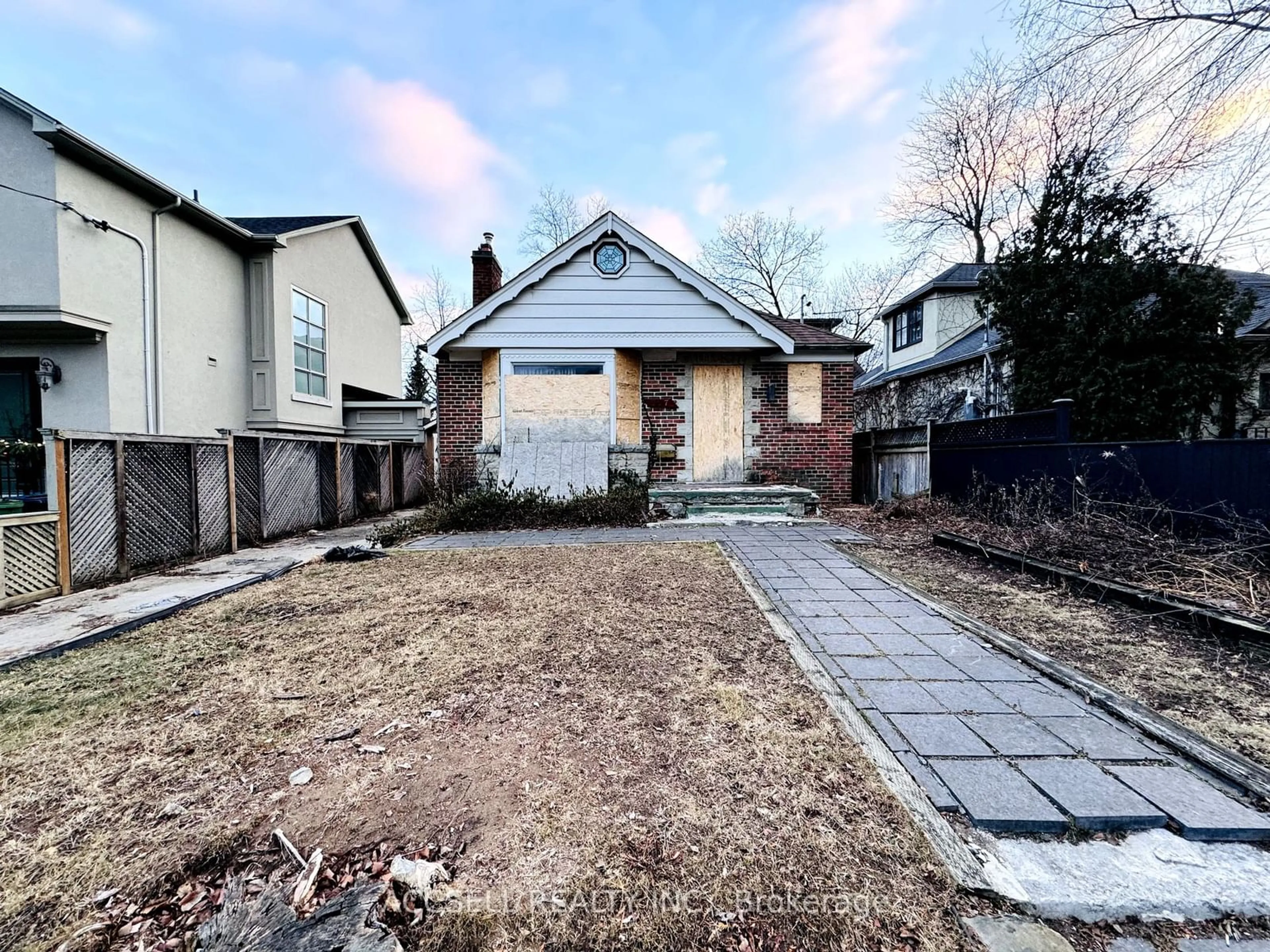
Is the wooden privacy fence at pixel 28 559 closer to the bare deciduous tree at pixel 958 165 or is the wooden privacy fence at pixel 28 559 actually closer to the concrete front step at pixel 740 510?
Answer: the concrete front step at pixel 740 510

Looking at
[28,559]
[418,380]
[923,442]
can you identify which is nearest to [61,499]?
[28,559]

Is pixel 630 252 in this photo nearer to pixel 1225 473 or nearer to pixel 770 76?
pixel 770 76

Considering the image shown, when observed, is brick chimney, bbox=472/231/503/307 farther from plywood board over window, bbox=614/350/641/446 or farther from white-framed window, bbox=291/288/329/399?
white-framed window, bbox=291/288/329/399

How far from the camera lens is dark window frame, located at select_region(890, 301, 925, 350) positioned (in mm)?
18875

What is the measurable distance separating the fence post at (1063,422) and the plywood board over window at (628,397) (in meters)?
6.05

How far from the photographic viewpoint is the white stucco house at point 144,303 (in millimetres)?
7301

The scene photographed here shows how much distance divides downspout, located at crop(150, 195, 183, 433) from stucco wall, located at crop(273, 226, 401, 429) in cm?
218

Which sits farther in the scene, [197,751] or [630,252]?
[630,252]

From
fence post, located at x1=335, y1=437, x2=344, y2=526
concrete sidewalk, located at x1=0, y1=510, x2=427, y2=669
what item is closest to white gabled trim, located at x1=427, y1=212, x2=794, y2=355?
fence post, located at x1=335, y1=437, x2=344, y2=526

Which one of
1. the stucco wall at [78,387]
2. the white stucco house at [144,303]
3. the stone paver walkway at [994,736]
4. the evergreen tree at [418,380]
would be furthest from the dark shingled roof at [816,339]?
the evergreen tree at [418,380]

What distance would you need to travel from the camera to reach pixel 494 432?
9.63 m

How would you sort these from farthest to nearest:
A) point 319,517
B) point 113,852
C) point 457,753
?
point 319,517, point 457,753, point 113,852

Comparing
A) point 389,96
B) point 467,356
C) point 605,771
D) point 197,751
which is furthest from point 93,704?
point 389,96

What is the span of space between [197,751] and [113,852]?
60 centimetres
